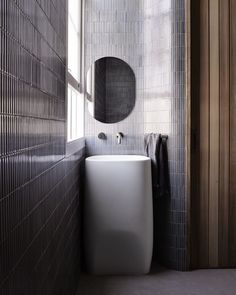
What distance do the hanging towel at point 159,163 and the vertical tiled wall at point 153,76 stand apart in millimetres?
45

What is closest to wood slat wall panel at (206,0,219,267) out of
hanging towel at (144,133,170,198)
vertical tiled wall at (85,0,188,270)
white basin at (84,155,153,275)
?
vertical tiled wall at (85,0,188,270)

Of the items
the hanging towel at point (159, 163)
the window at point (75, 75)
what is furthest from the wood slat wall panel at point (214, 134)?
the window at point (75, 75)

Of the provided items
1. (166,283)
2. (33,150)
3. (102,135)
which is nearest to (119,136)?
(102,135)

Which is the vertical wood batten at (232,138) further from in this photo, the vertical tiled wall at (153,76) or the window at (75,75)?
the window at (75,75)

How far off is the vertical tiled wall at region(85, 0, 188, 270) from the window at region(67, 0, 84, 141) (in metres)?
0.06

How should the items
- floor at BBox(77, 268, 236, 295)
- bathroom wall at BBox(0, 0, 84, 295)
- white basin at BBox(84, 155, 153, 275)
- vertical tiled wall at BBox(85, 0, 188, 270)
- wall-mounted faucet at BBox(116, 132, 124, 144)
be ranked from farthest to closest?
wall-mounted faucet at BBox(116, 132, 124, 144)
vertical tiled wall at BBox(85, 0, 188, 270)
white basin at BBox(84, 155, 153, 275)
floor at BBox(77, 268, 236, 295)
bathroom wall at BBox(0, 0, 84, 295)

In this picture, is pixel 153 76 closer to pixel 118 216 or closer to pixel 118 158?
pixel 118 158

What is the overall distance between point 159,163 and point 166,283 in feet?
2.67

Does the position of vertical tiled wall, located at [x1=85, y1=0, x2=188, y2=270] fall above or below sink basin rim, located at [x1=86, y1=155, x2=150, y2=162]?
above

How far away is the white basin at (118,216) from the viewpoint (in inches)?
104

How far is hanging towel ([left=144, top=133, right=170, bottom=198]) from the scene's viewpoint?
2773mm

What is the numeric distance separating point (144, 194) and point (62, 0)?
1380mm

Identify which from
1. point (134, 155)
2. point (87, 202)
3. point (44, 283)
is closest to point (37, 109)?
point (44, 283)

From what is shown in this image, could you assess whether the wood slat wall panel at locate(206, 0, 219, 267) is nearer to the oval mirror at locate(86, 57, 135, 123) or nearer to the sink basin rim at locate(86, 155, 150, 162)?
the sink basin rim at locate(86, 155, 150, 162)
